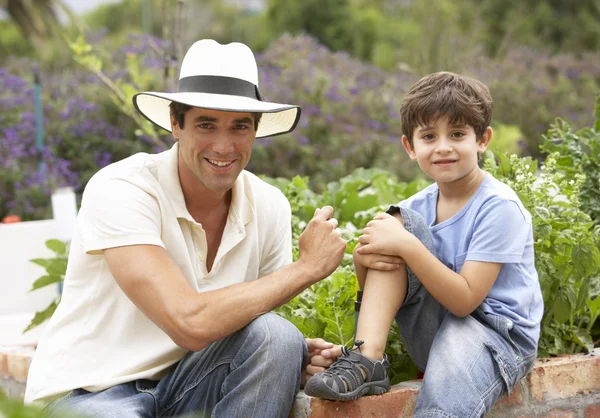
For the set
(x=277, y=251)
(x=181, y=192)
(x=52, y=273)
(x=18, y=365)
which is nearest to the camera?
(x=181, y=192)

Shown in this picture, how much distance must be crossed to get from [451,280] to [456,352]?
218 mm

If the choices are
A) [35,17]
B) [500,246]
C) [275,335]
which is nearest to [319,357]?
[275,335]

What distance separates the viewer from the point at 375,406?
2475mm

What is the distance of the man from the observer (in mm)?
2393

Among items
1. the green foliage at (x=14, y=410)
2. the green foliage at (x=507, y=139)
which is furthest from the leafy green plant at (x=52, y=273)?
the green foliage at (x=507, y=139)

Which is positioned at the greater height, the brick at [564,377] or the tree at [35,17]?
the tree at [35,17]

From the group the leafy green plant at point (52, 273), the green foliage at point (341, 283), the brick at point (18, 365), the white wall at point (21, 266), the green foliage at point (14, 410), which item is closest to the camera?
the green foliage at point (14, 410)

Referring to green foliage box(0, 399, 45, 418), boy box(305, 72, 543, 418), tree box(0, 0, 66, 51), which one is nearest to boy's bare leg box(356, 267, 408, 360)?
boy box(305, 72, 543, 418)

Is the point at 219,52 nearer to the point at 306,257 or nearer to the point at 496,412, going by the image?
the point at 306,257

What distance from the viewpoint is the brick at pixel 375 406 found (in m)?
2.44

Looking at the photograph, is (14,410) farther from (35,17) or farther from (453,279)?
(35,17)

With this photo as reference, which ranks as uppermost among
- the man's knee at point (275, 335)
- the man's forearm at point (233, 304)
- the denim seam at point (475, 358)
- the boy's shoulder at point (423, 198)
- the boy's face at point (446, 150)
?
the boy's face at point (446, 150)

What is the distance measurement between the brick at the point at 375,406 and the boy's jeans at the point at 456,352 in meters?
0.11

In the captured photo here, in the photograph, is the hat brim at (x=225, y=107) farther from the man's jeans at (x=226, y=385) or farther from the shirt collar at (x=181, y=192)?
the man's jeans at (x=226, y=385)
